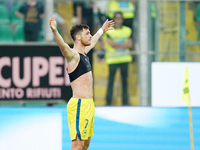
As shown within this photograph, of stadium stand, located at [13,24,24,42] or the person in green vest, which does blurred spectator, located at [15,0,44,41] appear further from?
the person in green vest

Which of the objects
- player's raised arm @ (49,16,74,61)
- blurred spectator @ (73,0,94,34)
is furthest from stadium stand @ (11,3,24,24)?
player's raised arm @ (49,16,74,61)

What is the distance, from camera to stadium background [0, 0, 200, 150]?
289 inches

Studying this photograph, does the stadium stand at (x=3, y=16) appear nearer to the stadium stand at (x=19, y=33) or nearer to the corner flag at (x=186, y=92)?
the stadium stand at (x=19, y=33)

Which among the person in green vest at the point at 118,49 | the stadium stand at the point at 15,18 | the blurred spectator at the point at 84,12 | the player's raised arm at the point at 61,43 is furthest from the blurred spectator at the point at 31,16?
the player's raised arm at the point at 61,43

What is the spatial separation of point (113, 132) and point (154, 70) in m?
1.41

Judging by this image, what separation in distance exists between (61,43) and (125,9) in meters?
3.07

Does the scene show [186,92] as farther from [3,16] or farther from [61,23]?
[3,16]

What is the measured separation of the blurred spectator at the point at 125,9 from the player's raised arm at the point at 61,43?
8.94 ft

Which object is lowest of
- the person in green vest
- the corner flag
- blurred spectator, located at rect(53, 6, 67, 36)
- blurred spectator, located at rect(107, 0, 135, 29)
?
the corner flag

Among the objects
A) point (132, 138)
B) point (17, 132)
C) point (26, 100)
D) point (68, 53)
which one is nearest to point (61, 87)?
point (26, 100)

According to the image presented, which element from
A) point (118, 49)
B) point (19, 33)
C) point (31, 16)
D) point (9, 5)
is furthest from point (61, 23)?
point (118, 49)

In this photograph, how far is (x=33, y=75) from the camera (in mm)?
7371

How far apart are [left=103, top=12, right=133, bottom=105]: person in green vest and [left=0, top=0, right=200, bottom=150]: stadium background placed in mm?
97

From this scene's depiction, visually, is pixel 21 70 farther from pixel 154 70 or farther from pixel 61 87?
pixel 154 70
